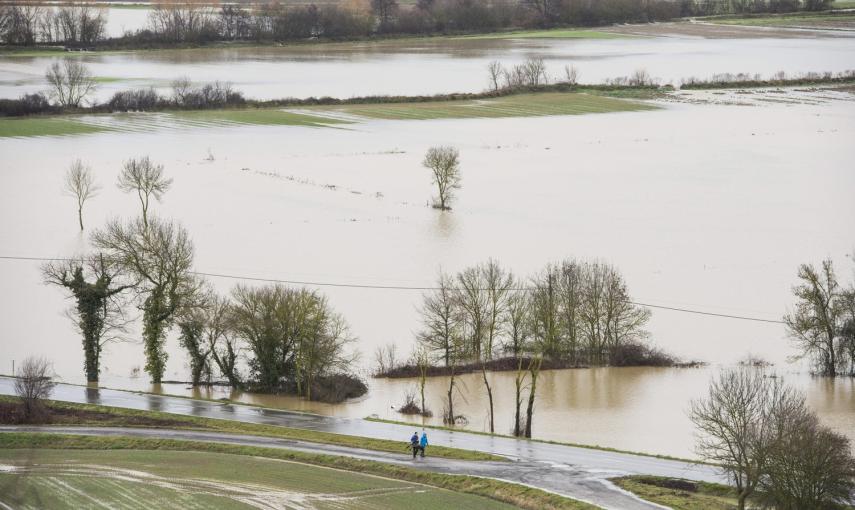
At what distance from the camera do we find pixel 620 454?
1203 inches

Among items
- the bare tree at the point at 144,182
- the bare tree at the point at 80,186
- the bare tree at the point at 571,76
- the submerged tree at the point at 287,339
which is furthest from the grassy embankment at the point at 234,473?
the bare tree at the point at 571,76

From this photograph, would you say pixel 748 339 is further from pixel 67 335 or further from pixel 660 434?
pixel 67 335

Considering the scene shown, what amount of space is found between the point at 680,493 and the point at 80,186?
4282cm

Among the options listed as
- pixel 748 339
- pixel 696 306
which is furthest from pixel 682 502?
pixel 696 306

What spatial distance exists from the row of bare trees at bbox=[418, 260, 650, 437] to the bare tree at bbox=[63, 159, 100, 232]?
24.3 metres

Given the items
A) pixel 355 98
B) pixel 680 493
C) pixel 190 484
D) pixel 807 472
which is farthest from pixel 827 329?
pixel 355 98

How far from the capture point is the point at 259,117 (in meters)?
93.9

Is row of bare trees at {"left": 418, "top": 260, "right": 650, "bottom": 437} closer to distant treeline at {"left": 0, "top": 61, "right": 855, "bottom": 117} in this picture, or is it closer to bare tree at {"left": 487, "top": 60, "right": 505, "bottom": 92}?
distant treeline at {"left": 0, "top": 61, "right": 855, "bottom": 117}

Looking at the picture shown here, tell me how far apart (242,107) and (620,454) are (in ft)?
238

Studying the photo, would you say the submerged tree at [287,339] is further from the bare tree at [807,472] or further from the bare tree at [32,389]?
the bare tree at [807,472]

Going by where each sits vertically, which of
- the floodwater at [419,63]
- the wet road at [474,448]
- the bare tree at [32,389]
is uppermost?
the floodwater at [419,63]

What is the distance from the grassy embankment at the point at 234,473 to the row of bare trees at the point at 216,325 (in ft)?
23.9

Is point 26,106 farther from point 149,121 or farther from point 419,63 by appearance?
point 419,63

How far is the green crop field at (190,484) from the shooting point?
26484mm
